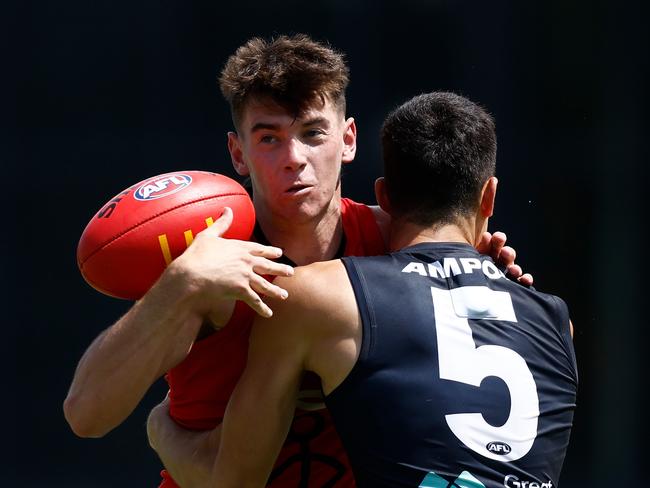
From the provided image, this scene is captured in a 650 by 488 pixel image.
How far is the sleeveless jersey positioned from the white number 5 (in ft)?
1.55

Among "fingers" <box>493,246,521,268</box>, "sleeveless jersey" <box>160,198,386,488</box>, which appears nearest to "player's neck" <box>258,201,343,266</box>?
"sleeveless jersey" <box>160,198,386,488</box>

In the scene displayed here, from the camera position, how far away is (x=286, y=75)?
11.3 feet

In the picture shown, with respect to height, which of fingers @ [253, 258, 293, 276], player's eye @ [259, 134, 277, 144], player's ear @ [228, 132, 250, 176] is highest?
player's eye @ [259, 134, 277, 144]

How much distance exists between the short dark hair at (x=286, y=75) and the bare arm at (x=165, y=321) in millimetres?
567

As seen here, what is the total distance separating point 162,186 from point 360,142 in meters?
4.08

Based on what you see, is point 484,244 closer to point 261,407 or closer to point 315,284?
point 315,284

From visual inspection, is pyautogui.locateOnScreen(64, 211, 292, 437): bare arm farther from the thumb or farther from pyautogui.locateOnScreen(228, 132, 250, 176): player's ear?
pyautogui.locateOnScreen(228, 132, 250, 176): player's ear

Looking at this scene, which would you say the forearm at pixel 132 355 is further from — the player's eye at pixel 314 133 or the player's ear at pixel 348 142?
the player's ear at pixel 348 142

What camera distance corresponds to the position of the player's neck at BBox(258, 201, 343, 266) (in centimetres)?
359

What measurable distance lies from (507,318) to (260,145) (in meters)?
0.91

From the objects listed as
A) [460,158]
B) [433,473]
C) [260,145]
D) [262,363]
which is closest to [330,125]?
[260,145]

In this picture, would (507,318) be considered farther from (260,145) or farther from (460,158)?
(260,145)

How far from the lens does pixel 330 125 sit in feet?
11.5

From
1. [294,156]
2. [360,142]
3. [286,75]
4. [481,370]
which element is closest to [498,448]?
[481,370]
